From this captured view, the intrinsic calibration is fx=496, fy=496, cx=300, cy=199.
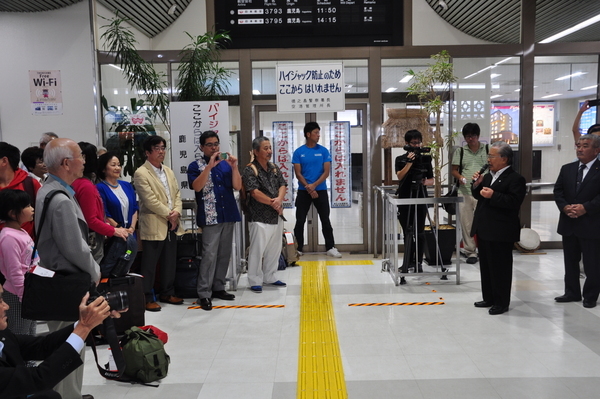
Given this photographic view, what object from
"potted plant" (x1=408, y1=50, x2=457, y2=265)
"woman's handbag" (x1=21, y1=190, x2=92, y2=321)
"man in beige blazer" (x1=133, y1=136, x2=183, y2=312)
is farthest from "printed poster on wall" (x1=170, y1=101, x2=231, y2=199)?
"woman's handbag" (x1=21, y1=190, x2=92, y2=321)

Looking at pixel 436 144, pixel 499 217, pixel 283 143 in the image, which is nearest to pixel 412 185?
pixel 436 144

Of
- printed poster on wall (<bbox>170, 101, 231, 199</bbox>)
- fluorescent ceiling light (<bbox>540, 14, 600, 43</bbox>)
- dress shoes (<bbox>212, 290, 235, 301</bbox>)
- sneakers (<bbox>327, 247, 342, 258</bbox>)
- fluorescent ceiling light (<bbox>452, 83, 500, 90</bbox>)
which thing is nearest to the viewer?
dress shoes (<bbox>212, 290, 235, 301</bbox>)

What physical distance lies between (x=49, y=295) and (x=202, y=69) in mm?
4105

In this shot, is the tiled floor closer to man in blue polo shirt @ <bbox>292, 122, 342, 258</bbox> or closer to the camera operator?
the camera operator

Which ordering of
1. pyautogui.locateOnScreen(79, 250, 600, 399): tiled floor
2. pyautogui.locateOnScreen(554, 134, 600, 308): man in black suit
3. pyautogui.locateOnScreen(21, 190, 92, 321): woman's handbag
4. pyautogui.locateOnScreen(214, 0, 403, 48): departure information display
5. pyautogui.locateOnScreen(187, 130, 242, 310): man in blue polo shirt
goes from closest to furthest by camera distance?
pyautogui.locateOnScreen(21, 190, 92, 321): woman's handbag < pyautogui.locateOnScreen(79, 250, 600, 399): tiled floor < pyautogui.locateOnScreen(554, 134, 600, 308): man in black suit < pyautogui.locateOnScreen(187, 130, 242, 310): man in blue polo shirt < pyautogui.locateOnScreen(214, 0, 403, 48): departure information display

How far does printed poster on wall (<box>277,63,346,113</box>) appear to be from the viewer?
252 inches

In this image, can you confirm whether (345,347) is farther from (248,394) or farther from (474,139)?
(474,139)

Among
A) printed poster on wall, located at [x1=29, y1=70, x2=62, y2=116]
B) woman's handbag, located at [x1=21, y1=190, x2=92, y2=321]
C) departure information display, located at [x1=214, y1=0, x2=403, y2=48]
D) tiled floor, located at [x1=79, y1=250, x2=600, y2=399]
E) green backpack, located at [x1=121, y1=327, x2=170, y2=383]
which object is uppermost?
departure information display, located at [x1=214, y1=0, x2=403, y2=48]

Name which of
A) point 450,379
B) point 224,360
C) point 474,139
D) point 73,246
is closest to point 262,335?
point 224,360

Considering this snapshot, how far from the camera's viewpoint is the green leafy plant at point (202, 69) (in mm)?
5809

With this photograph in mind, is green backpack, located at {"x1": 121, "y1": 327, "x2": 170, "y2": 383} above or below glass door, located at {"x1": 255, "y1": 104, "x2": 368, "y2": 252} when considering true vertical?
below

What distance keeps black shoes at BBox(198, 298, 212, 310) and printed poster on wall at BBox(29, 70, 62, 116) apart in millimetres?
3475

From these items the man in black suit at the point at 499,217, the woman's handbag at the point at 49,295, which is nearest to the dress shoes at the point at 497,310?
the man in black suit at the point at 499,217

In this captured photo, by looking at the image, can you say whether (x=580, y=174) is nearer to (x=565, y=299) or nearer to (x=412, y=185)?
(x=565, y=299)
